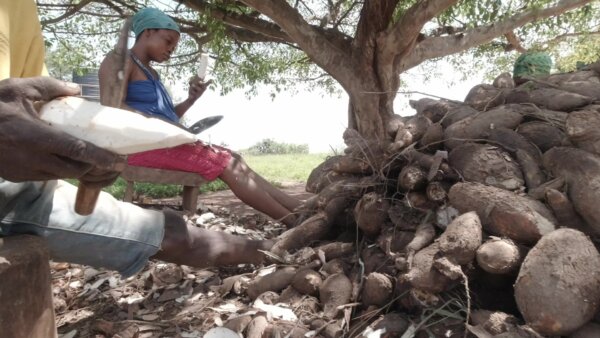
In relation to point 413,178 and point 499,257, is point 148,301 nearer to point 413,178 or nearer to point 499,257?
point 413,178

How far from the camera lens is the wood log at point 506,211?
162 cm

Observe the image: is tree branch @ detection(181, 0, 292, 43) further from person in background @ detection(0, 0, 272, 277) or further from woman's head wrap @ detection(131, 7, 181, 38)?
person in background @ detection(0, 0, 272, 277)

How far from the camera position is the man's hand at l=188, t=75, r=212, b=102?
387 cm

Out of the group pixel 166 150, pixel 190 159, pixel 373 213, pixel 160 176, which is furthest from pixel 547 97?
pixel 160 176

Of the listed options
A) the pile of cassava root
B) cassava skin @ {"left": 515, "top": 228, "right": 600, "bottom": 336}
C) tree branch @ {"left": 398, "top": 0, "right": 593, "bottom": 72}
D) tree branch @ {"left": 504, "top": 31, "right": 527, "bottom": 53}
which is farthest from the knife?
tree branch @ {"left": 504, "top": 31, "right": 527, "bottom": 53}

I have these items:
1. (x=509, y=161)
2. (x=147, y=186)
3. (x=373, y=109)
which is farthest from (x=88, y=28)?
(x=509, y=161)

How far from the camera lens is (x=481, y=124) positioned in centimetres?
214

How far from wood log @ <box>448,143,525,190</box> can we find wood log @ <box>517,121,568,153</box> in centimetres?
20

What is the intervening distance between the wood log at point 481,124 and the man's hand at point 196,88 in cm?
230

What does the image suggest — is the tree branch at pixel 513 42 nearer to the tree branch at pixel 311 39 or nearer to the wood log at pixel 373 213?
the tree branch at pixel 311 39

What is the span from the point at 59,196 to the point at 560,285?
182 cm

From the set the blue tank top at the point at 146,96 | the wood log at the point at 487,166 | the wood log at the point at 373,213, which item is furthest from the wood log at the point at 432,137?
the blue tank top at the point at 146,96

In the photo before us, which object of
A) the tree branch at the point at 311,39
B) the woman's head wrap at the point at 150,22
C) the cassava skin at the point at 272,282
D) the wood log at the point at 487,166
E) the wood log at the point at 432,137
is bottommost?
the cassava skin at the point at 272,282

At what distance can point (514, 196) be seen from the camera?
1.73 metres
